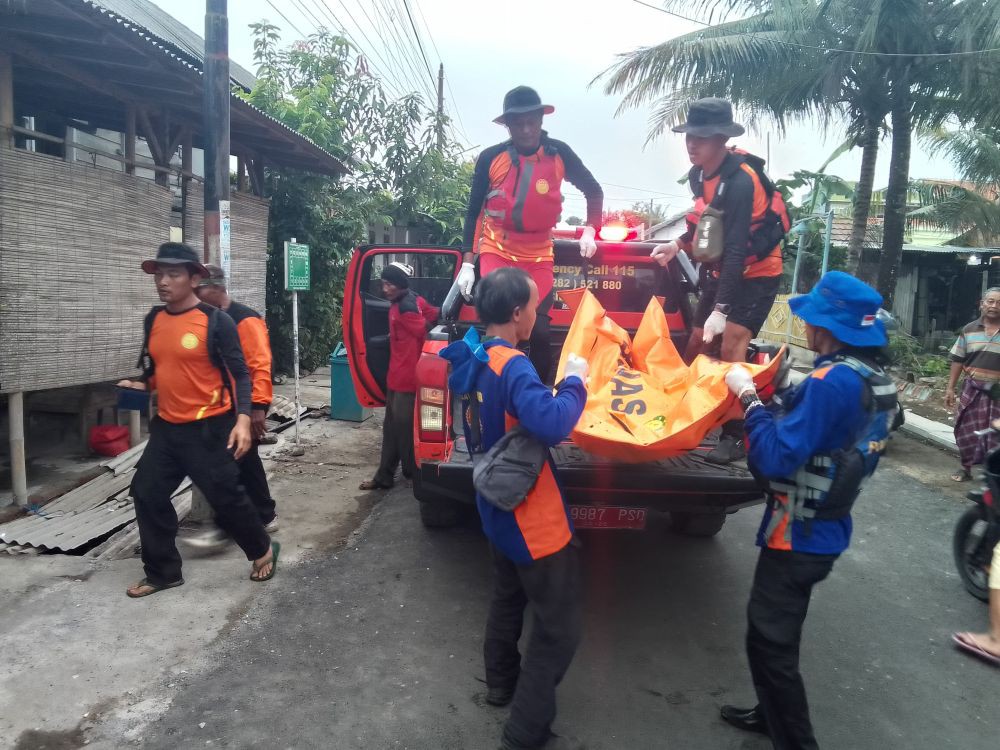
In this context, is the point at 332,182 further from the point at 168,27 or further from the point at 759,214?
the point at 759,214

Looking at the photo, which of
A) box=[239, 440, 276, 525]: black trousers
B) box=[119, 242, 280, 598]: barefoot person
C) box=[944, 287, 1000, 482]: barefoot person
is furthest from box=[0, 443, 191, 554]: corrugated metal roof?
box=[944, 287, 1000, 482]: barefoot person

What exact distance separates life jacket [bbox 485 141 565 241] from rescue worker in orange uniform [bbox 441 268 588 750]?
79.3 inches

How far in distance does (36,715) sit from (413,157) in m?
11.8

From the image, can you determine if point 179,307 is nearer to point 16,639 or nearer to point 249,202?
point 16,639

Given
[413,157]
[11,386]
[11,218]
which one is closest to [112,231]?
[11,218]

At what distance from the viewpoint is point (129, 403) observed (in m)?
4.24

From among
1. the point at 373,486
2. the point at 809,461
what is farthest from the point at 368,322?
the point at 809,461

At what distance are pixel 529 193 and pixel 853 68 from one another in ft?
35.5

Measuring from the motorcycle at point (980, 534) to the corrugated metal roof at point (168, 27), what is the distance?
10.2m

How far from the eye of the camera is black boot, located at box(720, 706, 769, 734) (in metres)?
3.04

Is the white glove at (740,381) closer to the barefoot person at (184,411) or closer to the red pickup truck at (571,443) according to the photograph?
the red pickup truck at (571,443)

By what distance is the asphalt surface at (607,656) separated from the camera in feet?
9.87

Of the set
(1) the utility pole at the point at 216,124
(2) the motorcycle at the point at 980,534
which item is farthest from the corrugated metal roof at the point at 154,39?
(2) the motorcycle at the point at 980,534

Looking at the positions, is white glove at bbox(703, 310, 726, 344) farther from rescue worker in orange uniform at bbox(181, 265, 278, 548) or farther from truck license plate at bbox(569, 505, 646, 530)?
rescue worker in orange uniform at bbox(181, 265, 278, 548)
